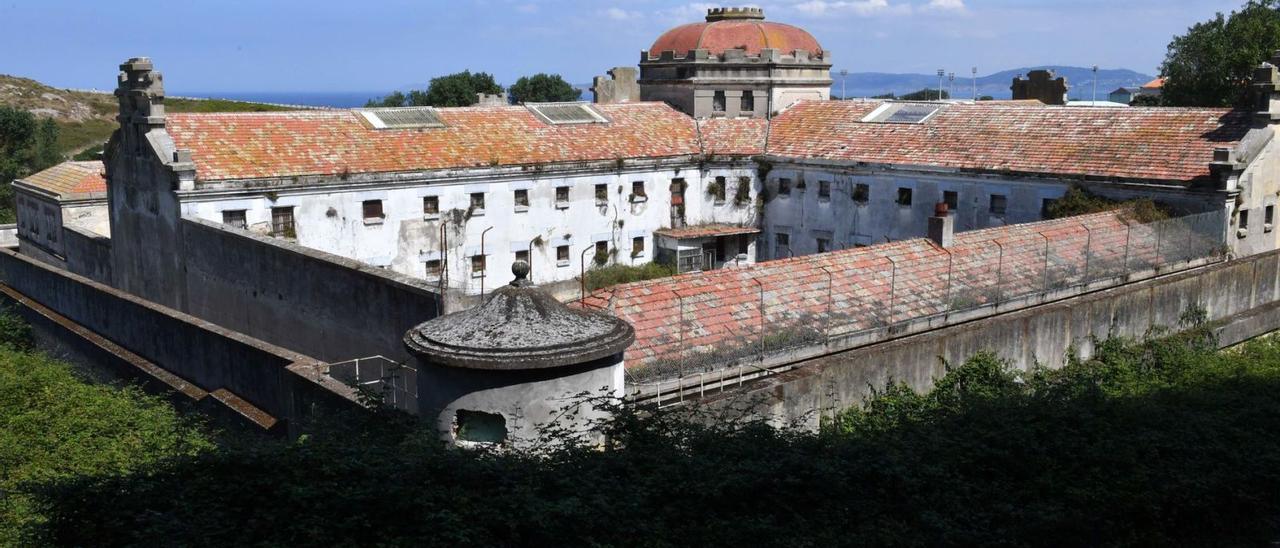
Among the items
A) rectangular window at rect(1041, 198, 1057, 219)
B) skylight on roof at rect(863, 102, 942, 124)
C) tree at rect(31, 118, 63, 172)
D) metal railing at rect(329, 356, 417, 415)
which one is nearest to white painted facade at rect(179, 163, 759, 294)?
skylight on roof at rect(863, 102, 942, 124)

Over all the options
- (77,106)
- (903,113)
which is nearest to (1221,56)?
(903,113)

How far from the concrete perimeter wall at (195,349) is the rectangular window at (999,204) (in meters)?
24.9

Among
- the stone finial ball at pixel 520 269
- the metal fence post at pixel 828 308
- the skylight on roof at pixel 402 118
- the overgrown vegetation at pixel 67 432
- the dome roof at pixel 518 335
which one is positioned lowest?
the overgrown vegetation at pixel 67 432

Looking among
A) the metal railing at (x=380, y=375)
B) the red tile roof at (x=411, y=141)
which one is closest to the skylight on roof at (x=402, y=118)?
the red tile roof at (x=411, y=141)

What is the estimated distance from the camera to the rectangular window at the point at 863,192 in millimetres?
39438

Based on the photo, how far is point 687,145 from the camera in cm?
4334

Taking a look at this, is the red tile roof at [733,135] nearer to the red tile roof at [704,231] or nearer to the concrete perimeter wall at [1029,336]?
the red tile roof at [704,231]

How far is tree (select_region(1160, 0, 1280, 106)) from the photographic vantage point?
55594 mm

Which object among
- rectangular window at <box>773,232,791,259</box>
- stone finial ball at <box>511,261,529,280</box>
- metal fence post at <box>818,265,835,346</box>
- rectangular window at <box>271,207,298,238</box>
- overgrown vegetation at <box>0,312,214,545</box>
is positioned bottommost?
overgrown vegetation at <box>0,312,214,545</box>

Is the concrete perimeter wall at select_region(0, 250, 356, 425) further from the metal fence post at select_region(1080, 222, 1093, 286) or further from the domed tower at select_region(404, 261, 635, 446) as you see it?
the metal fence post at select_region(1080, 222, 1093, 286)

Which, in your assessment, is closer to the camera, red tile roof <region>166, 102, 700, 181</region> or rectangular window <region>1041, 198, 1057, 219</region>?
red tile roof <region>166, 102, 700, 181</region>

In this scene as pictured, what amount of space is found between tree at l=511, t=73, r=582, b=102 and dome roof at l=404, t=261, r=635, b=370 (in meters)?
111

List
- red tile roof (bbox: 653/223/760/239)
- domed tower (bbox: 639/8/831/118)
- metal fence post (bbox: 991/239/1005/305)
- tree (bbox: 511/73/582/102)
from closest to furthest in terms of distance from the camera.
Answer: metal fence post (bbox: 991/239/1005/305) → red tile roof (bbox: 653/223/760/239) → domed tower (bbox: 639/8/831/118) → tree (bbox: 511/73/582/102)

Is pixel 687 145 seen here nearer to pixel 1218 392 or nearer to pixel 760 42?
pixel 760 42
